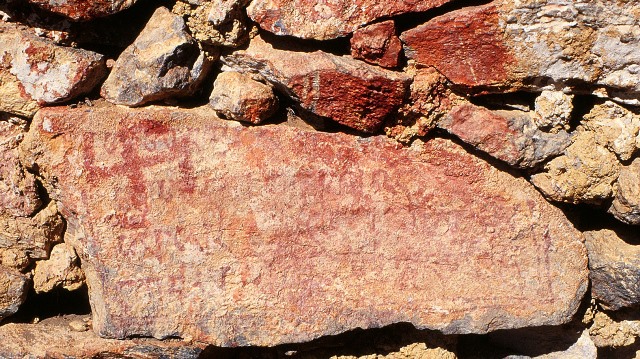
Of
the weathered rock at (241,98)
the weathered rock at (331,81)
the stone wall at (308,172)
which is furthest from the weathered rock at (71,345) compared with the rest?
the weathered rock at (331,81)

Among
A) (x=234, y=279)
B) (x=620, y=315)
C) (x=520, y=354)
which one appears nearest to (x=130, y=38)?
(x=234, y=279)

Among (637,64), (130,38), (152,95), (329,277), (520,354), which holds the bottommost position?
(520,354)

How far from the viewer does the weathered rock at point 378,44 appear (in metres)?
1.88

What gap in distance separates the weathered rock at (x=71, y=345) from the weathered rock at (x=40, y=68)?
27.9 inches

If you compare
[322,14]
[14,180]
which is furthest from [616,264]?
[14,180]

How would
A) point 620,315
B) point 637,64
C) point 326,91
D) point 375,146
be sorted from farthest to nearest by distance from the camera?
point 620,315 → point 375,146 → point 326,91 → point 637,64

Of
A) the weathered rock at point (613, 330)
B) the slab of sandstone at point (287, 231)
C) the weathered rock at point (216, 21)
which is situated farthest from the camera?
the weathered rock at point (613, 330)

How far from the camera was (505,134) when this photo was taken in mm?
1971

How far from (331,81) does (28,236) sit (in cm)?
100

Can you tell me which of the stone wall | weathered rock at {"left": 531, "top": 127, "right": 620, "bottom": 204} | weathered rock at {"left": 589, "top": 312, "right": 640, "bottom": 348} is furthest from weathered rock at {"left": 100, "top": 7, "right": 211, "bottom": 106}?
weathered rock at {"left": 589, "top": 312, "right": 640, "bottom": 348}

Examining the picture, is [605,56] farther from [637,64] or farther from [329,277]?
[329,277]

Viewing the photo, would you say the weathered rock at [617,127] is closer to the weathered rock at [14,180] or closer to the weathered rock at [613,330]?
the weathered rock at [613,330]

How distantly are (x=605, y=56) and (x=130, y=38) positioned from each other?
1.24m

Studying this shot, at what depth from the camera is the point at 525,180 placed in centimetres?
210
